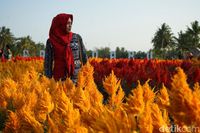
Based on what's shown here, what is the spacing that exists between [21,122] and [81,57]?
16.5 ft

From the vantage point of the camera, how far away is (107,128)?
4.45 ft

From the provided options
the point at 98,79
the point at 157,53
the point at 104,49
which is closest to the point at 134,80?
the point at 98,79

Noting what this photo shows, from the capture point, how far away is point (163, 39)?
343ft

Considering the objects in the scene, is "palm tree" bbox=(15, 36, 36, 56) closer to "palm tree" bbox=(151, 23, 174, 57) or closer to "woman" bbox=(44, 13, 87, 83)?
"palm tree" bbox=(151, 23, 174, 57)

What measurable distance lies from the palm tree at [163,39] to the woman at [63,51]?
97356 mm

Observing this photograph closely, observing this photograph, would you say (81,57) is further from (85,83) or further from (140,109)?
(140,109)

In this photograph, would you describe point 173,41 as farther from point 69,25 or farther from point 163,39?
point 69,25

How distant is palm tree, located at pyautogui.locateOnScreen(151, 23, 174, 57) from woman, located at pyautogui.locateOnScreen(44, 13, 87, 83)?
319ft

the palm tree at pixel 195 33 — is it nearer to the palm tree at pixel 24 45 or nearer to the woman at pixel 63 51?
the palm tree at pixel 24 45

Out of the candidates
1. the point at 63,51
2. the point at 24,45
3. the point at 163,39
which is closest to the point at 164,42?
the point at 163,39

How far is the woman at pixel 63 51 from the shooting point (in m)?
6.95

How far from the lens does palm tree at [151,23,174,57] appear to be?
105 meters

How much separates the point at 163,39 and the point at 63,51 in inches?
3898

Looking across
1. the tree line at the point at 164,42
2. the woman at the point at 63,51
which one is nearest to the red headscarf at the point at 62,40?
the woman at the point at 63,51
